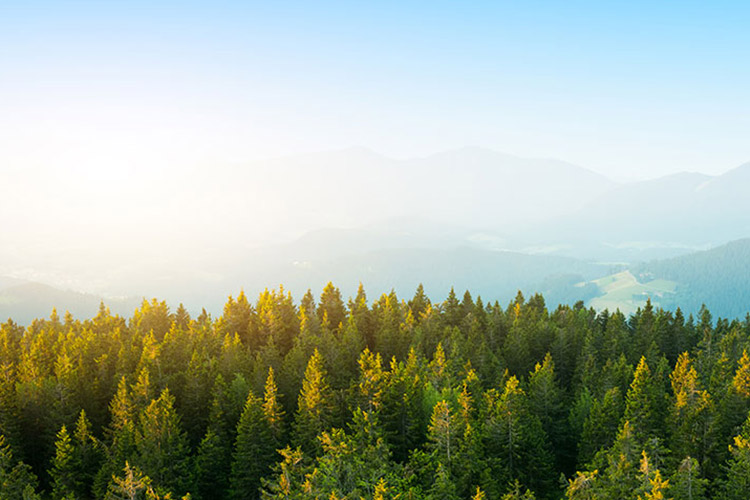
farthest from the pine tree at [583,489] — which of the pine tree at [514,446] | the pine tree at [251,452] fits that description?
the pine tree at [251,452]

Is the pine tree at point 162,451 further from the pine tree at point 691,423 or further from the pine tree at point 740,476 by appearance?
the pine tree at point 740,476

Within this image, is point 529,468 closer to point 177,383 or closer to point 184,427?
point 184,427

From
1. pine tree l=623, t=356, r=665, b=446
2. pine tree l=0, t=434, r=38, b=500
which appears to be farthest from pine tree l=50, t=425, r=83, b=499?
pine tree l=623, t=356, r=665, b=446

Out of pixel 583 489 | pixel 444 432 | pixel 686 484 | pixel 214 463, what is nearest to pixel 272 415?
pixel 214 463

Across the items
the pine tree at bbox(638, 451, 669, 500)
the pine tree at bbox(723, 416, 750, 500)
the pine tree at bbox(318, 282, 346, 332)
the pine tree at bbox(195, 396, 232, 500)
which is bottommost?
the pine tree at bbox(195, 396, 232, 500)

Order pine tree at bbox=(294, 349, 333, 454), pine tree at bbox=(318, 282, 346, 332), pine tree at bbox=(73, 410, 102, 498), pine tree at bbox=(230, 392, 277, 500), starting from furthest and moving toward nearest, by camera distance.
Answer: pine tree at bbox=(318, 282, 346, 332)
pine tree at bbox=(294, 349, 333, 454)
pine tree at bbox=(73, 410, 102, 498)
pine tree at bbox=(230, 392, 277, 500)

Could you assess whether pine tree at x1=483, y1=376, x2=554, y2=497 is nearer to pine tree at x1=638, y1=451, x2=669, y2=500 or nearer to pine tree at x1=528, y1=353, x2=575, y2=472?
pine tree at x1=528, y1=353, x2=575, y2=472

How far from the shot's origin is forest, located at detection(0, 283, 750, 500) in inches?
1358

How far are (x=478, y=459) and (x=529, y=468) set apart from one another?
24.7ft

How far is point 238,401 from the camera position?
5028 cm

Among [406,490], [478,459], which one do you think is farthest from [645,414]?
[406,490]

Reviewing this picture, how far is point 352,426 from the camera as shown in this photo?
1590 inches

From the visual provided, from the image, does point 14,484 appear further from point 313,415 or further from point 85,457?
point 313,415

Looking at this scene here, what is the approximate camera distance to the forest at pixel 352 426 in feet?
113
